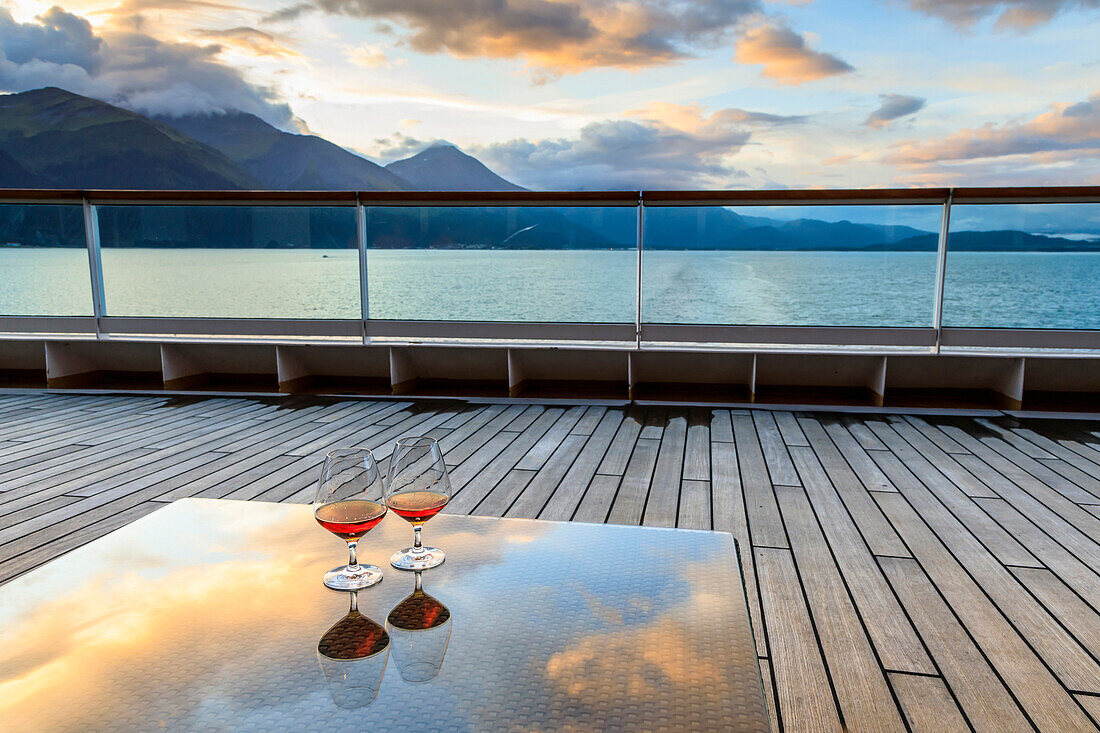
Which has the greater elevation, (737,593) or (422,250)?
(422,250)

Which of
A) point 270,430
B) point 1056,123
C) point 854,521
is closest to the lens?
point 854,521

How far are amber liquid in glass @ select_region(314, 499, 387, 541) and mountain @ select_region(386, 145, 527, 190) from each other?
3392 centimetres

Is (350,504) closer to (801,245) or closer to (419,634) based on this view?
(419,634)

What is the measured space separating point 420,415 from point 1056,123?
45421mm

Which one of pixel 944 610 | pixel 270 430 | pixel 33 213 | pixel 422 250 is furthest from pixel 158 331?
pixel 944 610

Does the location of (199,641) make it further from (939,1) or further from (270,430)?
(939,1)

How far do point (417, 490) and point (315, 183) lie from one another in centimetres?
4665

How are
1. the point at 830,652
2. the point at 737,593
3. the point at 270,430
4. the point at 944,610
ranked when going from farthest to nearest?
the point at 270,430 → the point at 944,610 → the point at 830,652 → the point at 737,593

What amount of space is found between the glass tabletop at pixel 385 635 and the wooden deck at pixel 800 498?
0.89 metres

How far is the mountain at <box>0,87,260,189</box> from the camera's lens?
48.3 meters

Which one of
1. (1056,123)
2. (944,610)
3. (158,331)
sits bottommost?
(944,610)

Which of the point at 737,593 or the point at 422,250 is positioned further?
the point at 422,250

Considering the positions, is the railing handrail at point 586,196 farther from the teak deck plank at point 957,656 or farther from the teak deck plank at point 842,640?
the teak deck plank at point 957,656

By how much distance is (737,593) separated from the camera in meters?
0.93
